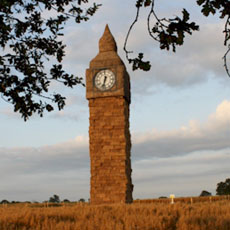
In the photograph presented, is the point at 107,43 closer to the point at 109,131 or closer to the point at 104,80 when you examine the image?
the point at 104,80

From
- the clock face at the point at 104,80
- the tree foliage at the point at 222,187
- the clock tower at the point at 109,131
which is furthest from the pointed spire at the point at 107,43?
the tree foliage at the point at 222,187

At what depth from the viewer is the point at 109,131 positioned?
27.2 m

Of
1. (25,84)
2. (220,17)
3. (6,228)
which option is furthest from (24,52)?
(6,228)

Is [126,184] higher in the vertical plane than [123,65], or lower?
lower

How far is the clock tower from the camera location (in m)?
26.5

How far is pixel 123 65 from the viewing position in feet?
93.4

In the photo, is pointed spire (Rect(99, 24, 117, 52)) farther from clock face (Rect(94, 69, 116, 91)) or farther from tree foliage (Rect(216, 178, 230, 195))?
tree foliage (Rect(216, 178, 230, 195))

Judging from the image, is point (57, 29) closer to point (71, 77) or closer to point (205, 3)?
point (71, 77)

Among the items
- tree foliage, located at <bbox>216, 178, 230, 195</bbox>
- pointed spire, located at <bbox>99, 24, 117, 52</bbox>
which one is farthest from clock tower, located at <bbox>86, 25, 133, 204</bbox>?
tree foliage, located at <bbox>216, 178, 230, 195</bbox>

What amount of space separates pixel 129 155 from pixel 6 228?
648 inches

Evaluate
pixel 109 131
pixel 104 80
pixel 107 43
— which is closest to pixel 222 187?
pixel 109 131

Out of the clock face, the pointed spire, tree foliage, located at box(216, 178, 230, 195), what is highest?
the pointed spire

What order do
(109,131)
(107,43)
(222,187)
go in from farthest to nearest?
(222,187) < (107,43) < (109,131)

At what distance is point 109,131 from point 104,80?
145 inches
